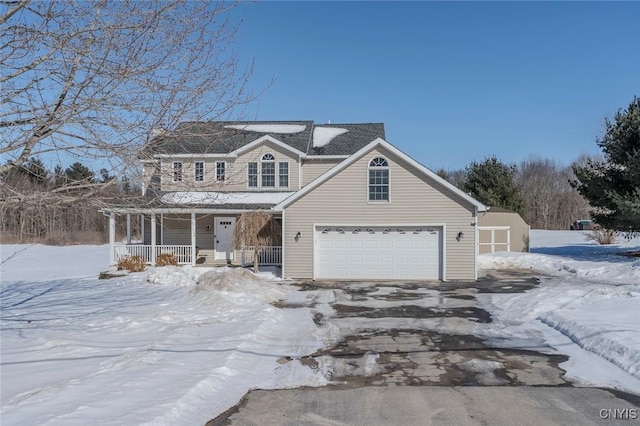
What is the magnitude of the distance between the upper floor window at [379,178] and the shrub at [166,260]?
914 cm

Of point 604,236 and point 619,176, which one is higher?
point 619,176

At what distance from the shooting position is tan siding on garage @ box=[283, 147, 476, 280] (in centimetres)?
1764

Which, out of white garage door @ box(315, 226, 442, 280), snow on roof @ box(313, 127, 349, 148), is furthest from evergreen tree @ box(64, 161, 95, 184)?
snow on roof @ box(313, 127, 349, 148)

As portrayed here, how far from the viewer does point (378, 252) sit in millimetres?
17938

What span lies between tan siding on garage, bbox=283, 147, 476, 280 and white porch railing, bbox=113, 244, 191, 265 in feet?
19.1

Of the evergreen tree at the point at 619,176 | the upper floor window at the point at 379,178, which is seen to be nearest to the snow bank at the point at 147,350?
the upper floor window at the point at 379,178

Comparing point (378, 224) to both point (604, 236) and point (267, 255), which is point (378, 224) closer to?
point (267, 255)

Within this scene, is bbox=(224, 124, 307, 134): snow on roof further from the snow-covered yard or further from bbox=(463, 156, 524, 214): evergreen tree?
bbox=(463, 156, 524, 214): evergreen tree

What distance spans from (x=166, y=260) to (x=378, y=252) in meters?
9.28

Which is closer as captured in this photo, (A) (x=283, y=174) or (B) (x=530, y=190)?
(A) (x=283, y=174)

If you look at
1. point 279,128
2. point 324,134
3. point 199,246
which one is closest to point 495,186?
point 324,134

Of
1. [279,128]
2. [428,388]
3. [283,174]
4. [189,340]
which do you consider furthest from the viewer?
[279,128]

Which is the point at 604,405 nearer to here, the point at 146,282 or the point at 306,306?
the point at 306,306

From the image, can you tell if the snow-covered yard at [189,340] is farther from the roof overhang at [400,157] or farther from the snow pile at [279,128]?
the snow pile at [279,128]
